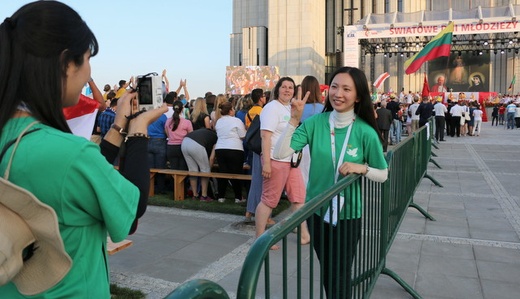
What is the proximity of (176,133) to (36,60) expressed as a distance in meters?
7.25

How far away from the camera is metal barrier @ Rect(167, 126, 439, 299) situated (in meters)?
1.56

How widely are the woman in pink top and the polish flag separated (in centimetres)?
620

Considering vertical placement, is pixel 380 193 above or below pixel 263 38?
below

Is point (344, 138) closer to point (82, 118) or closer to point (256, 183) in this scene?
point (82, 118)

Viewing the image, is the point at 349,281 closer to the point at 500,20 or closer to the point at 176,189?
the point at 176,189

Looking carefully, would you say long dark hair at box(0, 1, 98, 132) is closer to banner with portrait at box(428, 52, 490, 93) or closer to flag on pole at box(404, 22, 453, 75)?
flag on pole at box(404, 22, 453, 75)

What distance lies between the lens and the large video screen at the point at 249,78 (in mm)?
28422

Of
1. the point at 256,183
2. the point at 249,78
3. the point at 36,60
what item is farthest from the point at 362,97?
the point at 249,78

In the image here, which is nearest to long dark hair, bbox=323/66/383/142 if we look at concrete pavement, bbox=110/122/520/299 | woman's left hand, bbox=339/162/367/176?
woman's left hand, bbox=339/162/367/176

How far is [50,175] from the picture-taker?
120 centimetres

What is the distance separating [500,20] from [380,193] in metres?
27.8

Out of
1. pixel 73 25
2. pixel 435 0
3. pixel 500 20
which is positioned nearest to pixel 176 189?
pixel 73 25

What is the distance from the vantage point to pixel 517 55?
41.5 m

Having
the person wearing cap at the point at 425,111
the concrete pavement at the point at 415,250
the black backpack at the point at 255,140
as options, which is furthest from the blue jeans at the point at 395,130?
the black backpack at the point at 255,140
